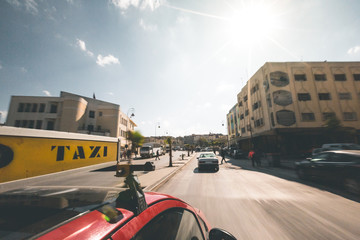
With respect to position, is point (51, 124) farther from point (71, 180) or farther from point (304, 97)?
point (304, 97)

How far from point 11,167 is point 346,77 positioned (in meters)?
44.8

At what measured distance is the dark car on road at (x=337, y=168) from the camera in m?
5.07

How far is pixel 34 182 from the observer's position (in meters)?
8.20

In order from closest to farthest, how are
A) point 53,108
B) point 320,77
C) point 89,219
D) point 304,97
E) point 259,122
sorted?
point 89,219 → point 304,97 → point 320,77 → point 259,122 → point 53,108

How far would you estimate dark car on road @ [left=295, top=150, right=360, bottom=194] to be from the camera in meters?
5.07

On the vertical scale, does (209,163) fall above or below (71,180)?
above

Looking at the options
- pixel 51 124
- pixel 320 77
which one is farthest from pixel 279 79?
pixel 51 124

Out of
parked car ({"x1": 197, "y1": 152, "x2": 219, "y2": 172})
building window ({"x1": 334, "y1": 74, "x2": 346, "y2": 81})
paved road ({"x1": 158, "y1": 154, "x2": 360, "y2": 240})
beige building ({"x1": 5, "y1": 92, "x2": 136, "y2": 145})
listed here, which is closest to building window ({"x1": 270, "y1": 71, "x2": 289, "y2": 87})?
building window ({"x1": 334, "y1": 74, "x2": 346, "y2": 81})

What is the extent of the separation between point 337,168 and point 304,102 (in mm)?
24135

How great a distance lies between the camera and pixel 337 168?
5.66 meters

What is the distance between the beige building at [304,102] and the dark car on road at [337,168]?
18319 mm

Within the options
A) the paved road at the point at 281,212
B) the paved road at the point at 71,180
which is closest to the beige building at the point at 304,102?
the paved road at the point at 281,212

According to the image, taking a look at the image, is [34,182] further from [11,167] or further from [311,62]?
[311,62]

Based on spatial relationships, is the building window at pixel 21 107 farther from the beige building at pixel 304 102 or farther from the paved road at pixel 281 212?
the beige building at pixel 304 102
